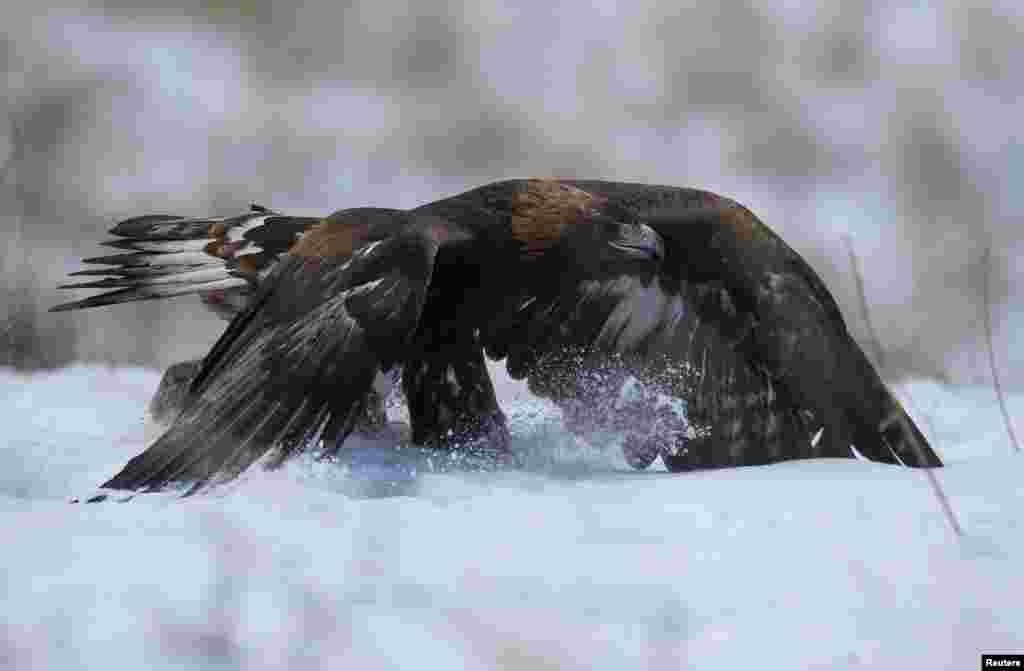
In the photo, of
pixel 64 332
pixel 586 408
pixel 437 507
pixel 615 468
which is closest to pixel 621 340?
pixel 586 408

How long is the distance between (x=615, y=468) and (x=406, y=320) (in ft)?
2.61

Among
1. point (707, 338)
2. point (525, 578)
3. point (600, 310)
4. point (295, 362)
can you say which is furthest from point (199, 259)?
point (525, 578)

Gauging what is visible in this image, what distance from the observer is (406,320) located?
2.46 metres

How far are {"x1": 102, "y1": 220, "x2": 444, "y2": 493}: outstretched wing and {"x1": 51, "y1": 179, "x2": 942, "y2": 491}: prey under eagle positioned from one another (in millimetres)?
16

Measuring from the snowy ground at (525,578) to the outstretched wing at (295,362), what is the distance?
→ 10 centimetres

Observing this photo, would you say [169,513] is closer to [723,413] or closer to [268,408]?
[268,408]

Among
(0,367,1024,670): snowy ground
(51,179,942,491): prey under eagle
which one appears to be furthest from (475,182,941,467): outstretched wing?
(0,367,1024,670): snowy ground

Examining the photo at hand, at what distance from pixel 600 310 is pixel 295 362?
1.09 meters

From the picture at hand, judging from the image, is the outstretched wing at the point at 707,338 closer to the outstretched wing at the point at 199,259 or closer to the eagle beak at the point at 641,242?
the eagle beak at the point at 641,242

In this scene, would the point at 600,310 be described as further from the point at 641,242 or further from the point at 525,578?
the point at 525,578

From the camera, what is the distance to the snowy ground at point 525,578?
5.50ft

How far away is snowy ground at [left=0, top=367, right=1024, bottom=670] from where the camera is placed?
1.68 meters

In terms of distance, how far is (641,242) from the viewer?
10.3 ft

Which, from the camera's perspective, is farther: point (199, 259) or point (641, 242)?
point (199, 259)
